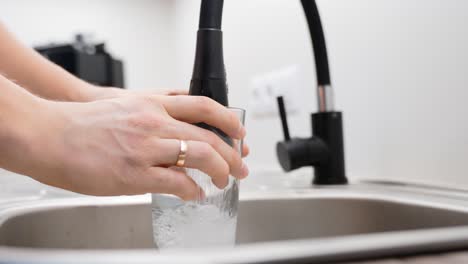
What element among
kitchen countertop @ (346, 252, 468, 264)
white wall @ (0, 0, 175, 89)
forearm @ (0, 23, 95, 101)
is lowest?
kitchen countertop @ (346, 252, 468, 264)

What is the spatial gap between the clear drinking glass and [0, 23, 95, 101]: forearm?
0.31 meters

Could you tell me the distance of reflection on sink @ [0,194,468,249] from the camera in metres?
0.49

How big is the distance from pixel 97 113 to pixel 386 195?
37 centimetres

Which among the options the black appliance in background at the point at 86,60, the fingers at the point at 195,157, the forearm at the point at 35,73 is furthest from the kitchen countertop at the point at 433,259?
the black appliance in background at the point at 86,60

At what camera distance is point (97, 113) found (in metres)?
0.34

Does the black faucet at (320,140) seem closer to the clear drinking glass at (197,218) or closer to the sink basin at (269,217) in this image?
the sink basin at (269,217)

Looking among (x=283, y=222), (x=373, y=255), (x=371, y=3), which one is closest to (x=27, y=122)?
(x=373, y=255)

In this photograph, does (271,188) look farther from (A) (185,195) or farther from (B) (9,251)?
(B) (9,251)

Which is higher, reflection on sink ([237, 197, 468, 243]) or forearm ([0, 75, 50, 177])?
forearm ([0, 75, 50, 177])

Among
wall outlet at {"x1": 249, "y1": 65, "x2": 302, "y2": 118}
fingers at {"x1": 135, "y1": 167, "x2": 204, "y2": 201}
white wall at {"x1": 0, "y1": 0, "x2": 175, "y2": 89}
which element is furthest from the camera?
white wall at {"x1": 0, "y1": 0, "x2": 175, "y2": 89}

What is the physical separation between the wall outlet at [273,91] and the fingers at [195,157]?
1.89 feet

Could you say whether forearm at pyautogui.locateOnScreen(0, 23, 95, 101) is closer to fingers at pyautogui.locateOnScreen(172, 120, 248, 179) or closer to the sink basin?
the sink basin

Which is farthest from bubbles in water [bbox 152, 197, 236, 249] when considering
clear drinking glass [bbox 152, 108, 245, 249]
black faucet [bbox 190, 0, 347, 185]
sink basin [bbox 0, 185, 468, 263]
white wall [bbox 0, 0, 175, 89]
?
white wall [bbox 0, 0, 175, 89]

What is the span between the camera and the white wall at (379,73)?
564mm
